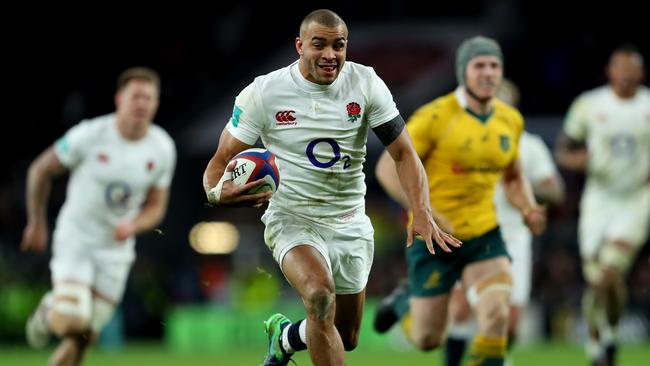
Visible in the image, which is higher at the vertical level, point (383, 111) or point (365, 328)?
point (383, 111)

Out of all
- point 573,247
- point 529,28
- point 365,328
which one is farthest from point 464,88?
point 529,28

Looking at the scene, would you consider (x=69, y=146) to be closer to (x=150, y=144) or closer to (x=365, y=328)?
(x=150, y=144)

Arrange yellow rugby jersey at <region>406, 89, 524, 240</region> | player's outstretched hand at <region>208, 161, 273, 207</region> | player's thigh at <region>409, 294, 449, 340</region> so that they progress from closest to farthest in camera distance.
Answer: player's outstretched hand at <region>208, 161, 273, 207</region> → yellow rugby jersey at <region>406, 89, 524, 240</region> → player's thigh at <region>409, 294, 449, 340</region>

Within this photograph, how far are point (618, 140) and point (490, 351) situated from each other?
4635mm

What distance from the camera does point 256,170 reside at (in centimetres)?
704

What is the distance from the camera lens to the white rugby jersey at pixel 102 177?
1100 cm

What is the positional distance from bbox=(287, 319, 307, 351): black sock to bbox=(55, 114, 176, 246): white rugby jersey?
333 centimetres

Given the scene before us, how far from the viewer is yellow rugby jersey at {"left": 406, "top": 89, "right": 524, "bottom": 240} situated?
30.8 ft

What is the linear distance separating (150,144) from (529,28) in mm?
17744

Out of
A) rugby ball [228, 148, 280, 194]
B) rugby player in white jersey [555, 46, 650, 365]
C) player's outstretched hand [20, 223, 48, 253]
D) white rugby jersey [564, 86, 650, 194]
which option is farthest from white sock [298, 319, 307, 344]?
white rugby jersey [564, 86, 650, 194]

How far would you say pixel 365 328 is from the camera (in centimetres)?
2014

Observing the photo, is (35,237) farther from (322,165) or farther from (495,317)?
(495,317)

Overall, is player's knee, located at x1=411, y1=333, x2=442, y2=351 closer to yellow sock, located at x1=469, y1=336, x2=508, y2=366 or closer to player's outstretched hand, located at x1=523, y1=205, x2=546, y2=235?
yellow sock, located at x1=469, y1=336, x2=508, y2=366

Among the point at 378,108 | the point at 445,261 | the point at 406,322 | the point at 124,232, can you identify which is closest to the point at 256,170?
the point at 378,108
